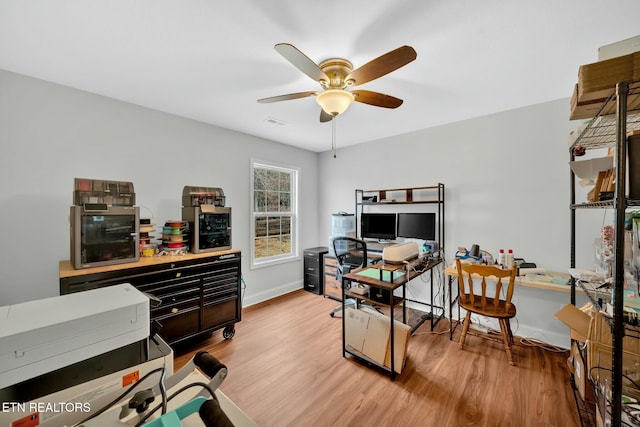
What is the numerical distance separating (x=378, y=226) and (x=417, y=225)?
0.58 metres

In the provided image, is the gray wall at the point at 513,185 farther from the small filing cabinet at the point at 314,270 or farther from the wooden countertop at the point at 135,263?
the wooden countertop at the point at 135,263

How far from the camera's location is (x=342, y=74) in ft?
5.79

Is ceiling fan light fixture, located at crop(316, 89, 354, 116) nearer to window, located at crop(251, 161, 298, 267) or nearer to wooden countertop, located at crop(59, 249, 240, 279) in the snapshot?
wooden countertop, located at crop(59, 249, 240, 279)

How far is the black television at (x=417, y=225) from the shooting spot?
3139mm

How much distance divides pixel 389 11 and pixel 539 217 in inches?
98.9

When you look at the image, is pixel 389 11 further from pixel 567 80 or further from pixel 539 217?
pixel 539 217

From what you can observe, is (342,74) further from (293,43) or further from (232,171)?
(232,171)

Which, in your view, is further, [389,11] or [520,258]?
[520,258]

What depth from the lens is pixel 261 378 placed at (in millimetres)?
2051

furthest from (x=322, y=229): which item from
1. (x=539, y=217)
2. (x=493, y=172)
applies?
(x=539, y=217)

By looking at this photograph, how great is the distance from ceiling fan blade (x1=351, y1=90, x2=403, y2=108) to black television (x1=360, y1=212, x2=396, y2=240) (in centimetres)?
189

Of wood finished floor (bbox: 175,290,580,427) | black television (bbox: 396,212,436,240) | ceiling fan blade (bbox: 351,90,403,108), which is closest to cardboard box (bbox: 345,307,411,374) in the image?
wood finished floor (bbox: 175,290,580,427)

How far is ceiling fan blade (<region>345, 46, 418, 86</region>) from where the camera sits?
1302mm

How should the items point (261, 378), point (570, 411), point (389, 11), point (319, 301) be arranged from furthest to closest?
1. point (319, 301)
2. point (261, 378)
3. point (570, 411)
4. point (389, 11)
